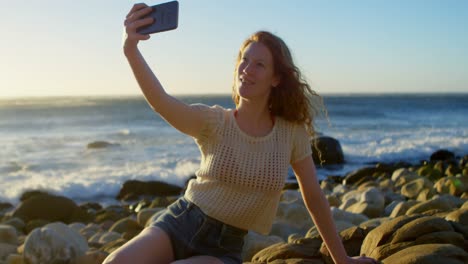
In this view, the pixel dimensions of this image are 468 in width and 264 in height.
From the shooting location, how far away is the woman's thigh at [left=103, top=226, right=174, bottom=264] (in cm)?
285

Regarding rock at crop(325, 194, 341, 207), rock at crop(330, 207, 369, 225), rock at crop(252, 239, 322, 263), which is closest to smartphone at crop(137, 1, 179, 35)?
rock at crop(252, 239, 322, 263)

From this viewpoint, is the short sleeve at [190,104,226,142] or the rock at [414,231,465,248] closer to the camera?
the short sleeve at [190,104,226,142]

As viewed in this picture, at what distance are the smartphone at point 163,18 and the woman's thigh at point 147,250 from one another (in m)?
0.97

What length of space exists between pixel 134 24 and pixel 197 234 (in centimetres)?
105

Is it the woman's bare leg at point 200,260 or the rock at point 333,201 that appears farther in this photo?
the rock at point 333,201

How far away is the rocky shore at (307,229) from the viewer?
3850 millimetres

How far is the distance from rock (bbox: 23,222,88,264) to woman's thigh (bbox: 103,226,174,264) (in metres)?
3.03

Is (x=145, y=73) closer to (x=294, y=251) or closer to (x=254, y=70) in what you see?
(x=254, y=70)

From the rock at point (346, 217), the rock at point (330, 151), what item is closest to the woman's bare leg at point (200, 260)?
the rock at point (346, 217)

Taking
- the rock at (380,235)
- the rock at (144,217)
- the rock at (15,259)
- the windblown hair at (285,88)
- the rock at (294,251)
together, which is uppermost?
the windblown hair at (285,88)

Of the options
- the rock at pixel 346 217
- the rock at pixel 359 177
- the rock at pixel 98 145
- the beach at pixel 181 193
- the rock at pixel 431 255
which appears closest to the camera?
the rock at pixel 431 255

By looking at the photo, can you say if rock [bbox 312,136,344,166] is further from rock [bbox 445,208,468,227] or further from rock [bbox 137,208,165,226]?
rock [bbox 445,208,468,227]

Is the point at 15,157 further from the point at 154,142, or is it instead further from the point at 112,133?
the point at 112,133

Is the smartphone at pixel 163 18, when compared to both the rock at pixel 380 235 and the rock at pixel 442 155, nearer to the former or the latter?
the rock at pixel 380 235
